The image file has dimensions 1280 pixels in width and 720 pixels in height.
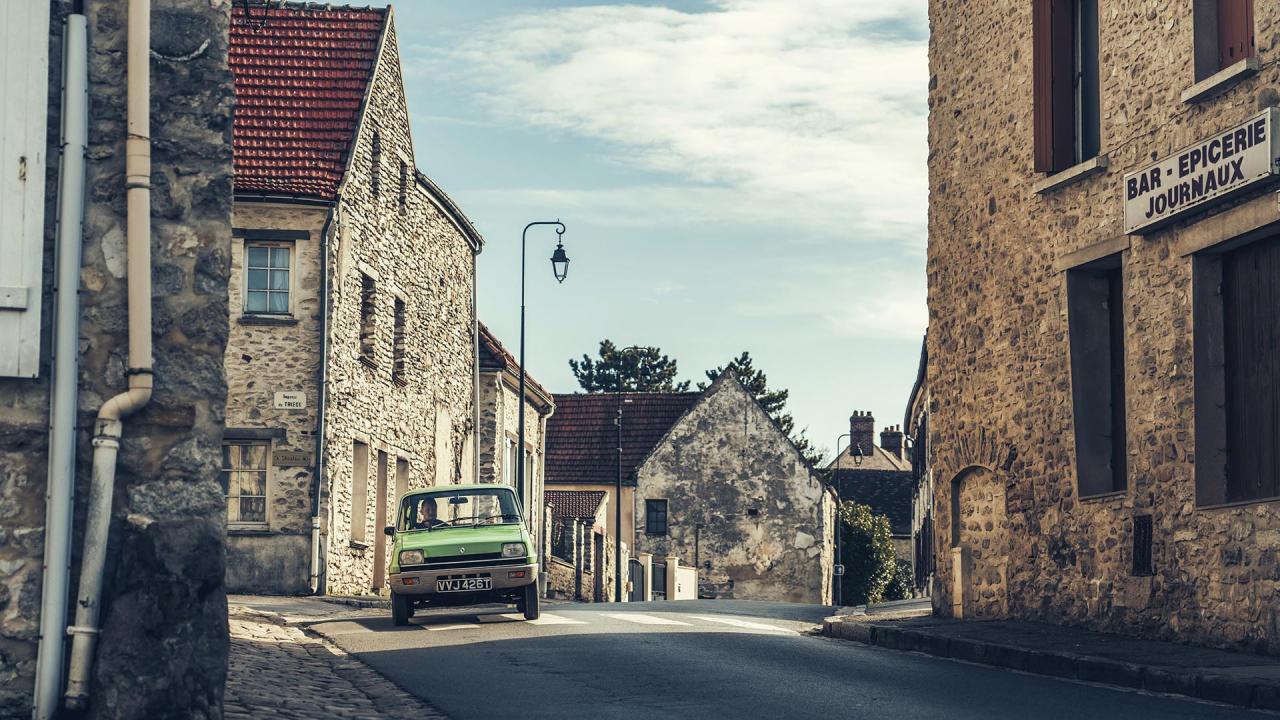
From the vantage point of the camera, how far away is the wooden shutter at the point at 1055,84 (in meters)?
17.6

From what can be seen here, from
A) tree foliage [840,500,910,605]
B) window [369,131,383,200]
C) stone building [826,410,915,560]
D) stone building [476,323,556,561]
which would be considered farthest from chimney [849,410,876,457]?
window [369,131,383,200]

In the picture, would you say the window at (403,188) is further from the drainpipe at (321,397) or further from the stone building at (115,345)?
the stone building at (115,345)

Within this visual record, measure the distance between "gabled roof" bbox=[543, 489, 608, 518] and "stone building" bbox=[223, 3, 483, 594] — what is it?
75.2 feet

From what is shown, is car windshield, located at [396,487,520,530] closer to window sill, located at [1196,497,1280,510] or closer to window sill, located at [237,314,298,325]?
window sill, located at [237,314,298,325]

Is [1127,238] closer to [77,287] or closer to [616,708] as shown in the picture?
[616,708]

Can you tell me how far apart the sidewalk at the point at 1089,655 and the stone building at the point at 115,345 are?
262 inches

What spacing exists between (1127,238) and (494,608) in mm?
9558

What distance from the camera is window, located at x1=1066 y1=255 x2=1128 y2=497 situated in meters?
16.8

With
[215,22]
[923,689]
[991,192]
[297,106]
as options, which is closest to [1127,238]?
[991,192]

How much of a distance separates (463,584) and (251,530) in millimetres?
9153

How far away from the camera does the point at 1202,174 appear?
14477mm

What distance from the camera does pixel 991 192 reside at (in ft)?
62.8

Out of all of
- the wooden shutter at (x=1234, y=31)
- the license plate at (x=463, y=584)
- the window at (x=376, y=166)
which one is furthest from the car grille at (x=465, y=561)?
the window at (x=376, y=166)

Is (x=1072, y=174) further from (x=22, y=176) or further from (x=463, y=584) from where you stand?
(x=22, y=176)
